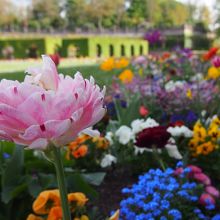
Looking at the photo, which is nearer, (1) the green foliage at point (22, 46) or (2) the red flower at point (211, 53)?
(2) the red flower at point (211, 53)

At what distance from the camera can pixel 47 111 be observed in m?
0.83

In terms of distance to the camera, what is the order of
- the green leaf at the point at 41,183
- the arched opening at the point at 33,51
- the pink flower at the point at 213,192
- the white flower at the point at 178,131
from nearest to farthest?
the green leaf at the point at 41,183, the pink flower at the point at 213,192, the white flower at the point at 178,131, the arched opening at the point at 33,51

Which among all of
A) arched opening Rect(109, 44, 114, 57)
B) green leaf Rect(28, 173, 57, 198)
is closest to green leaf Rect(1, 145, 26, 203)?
green leaf Rect(28, 173, 57, 198)

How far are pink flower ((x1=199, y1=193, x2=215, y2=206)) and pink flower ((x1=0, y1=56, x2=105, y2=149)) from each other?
5.26 ft

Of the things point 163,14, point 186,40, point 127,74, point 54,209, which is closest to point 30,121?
point 54,209

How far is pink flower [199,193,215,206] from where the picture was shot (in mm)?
2338

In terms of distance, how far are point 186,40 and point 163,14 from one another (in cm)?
3413

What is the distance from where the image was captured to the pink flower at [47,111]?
0.81m

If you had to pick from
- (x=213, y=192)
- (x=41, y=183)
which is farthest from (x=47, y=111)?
(x=213, y=192)

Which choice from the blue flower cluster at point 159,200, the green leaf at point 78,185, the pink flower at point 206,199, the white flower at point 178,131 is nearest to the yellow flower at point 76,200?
the blue flower cluster at point 159,200

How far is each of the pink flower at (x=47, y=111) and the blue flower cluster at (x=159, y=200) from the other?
1.27 m

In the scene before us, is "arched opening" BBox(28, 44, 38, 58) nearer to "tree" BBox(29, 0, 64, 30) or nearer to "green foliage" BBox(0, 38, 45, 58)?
"green foliage" BBox(0, 38, 45, 58)

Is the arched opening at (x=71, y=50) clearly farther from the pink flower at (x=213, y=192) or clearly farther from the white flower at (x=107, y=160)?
the pink flower at (x=213, y=192)

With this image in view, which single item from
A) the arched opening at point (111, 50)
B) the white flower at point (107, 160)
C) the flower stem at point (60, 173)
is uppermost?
the flower stem at point (60, 173)
